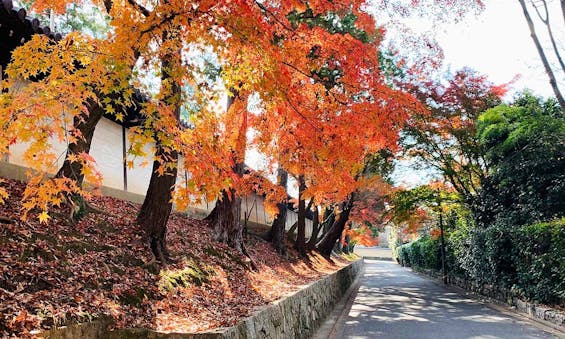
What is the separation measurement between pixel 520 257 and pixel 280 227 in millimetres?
10855

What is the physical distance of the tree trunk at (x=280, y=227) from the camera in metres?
19.6

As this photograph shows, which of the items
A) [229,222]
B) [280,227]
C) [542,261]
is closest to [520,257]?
[542,261]

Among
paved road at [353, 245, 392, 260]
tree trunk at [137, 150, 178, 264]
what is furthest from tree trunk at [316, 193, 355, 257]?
paved road at [353, 245, 392, 260]

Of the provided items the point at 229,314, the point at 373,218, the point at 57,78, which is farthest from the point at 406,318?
the point at 373,218

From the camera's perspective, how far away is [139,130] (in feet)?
16.7

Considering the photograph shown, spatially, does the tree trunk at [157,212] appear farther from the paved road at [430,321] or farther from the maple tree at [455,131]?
the maple tree at [455,131]

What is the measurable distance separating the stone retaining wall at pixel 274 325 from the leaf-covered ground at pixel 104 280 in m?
0.16

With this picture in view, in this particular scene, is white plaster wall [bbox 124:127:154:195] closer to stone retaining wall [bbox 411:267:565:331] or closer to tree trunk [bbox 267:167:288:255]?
tree trunk [bbox 267:167:288:255]

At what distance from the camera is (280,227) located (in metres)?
20.8

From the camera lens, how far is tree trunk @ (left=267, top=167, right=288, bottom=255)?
64.3 ft

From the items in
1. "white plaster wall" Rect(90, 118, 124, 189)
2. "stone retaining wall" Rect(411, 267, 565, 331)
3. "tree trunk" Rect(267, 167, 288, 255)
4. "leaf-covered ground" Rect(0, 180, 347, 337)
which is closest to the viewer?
"leaf-covered ground" Rect(0, 180, 347, 337)

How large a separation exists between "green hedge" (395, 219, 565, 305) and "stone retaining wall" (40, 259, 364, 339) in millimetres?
6015

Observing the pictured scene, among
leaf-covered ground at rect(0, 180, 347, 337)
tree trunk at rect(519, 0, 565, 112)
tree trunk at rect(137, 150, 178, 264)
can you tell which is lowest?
leaf-covered ground at rect(0, 180, 347, 337)

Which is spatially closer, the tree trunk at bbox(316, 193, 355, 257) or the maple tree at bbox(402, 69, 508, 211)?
the maple tree at bbox(402, 69, 508, 211)
